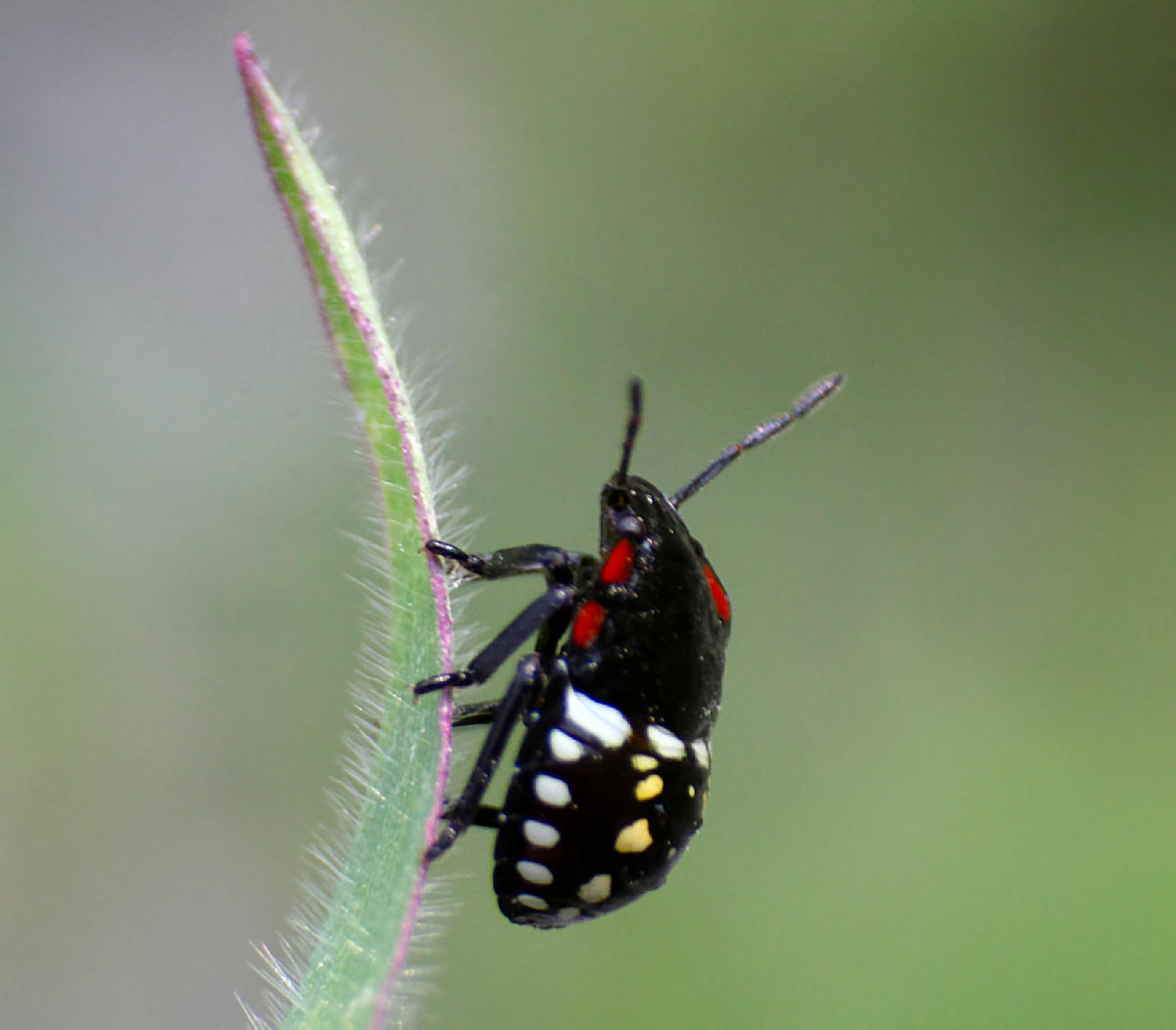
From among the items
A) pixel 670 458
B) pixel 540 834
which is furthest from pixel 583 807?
pixel 670 458

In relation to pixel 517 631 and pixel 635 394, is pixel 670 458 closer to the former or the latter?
pixel 635 394

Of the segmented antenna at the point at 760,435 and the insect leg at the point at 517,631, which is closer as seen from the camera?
the insect leg at the point at 517,631

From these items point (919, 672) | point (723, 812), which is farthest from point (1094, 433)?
point (723, 812)

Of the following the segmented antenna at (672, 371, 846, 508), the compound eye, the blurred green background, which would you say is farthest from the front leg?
the blurred green background

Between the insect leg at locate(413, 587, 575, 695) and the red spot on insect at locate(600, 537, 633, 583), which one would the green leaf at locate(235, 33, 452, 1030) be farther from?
the red spot on insect at locate(600, 537, 633, 583)

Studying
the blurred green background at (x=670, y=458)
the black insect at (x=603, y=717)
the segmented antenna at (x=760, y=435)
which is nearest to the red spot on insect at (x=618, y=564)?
the black insect at (x=603, y=717)

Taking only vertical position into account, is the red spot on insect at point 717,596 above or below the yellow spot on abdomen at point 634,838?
above

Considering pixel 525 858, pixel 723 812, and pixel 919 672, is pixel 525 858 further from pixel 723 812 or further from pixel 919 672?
pixel 919 672

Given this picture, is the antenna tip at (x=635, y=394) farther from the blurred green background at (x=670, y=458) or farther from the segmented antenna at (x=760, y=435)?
the blurred green background at (x=670, y=458)
